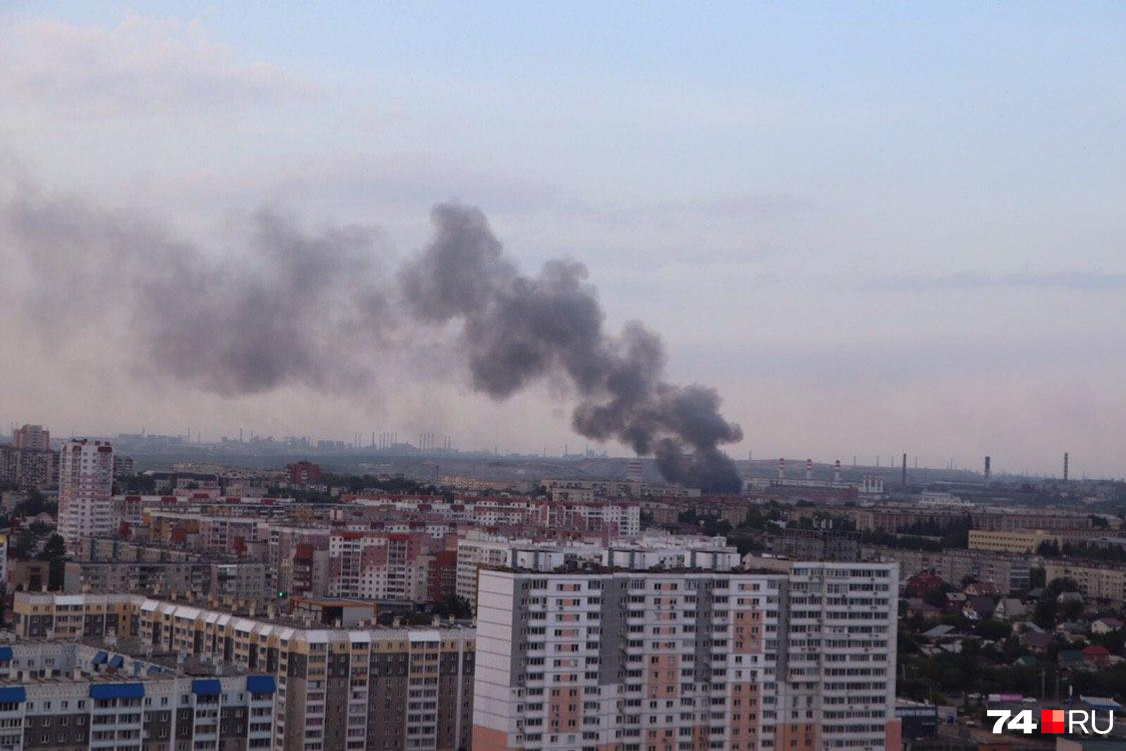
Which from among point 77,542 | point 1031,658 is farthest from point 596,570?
point 77,542

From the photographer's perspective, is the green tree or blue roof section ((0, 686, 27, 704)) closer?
blue roof section ((0, 686, 27, 704))

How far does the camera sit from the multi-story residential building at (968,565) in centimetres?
3659

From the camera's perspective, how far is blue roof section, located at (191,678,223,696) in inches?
520

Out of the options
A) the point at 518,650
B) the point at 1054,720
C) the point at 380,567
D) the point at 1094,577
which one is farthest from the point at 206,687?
the point at 1094,577

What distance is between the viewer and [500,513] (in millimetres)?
38250

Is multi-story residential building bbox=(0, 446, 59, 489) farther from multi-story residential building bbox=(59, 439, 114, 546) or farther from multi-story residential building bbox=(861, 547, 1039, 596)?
multi-story residential building bbox=(861, 547, 1039, 596)

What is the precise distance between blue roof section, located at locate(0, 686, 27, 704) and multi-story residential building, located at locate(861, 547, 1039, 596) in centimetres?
2496

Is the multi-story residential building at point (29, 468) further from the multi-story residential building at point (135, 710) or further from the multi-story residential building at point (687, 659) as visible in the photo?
the multi-story residential building at point (687, 659)

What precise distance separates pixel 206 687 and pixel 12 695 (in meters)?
1.36

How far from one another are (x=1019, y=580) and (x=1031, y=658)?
13523 mm

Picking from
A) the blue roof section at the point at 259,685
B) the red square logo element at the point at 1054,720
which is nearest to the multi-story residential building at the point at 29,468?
the blue roof section at the point at 259,685

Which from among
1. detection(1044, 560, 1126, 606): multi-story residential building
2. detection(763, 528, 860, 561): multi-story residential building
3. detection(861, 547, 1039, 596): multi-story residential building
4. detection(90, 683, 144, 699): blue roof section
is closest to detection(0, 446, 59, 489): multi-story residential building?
detection(763, 528, 860, 561): multi-story residential building

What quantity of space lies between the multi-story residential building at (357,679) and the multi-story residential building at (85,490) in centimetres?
1751

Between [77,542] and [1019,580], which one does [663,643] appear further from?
[1019,580]
